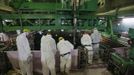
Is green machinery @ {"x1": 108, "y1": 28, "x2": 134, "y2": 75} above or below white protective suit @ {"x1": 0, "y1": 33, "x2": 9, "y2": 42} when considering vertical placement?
below

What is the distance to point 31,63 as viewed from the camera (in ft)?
19.5

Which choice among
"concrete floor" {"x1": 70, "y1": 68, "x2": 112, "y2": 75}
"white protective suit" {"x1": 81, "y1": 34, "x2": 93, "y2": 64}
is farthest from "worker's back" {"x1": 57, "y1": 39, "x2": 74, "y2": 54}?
"white protective suit" {"x1": 81, "y1": 34, "x2": 93, "y2": 64}

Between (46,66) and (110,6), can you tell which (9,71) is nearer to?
(46,66)

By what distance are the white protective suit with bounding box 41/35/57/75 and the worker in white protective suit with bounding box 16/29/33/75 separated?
0.49 metres

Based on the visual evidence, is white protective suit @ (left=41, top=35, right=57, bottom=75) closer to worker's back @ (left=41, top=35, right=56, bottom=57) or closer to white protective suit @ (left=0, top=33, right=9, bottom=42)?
worker's back @ (left=41, top=35, right=56, bottom=57)

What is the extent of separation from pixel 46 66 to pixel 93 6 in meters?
3.91

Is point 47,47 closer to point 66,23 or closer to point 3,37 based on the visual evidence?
point 66,23

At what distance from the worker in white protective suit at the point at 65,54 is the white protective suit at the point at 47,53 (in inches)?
14.7

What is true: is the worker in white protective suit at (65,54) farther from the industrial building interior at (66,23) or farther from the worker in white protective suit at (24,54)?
the worker in white protective suit at (24,54)

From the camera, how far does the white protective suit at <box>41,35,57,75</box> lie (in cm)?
565

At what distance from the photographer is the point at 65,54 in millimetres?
6113

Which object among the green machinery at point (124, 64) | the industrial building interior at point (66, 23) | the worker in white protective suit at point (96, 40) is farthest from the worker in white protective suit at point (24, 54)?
the worker in white protective suit at point (96, 40)

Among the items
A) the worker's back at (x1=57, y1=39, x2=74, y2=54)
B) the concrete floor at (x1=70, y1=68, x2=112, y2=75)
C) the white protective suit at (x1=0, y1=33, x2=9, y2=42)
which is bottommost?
the concrete floor at (x1=70, y1=68, x2=112, y2=75)

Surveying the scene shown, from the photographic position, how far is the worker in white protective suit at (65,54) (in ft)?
19.9
